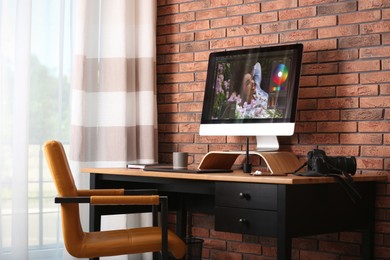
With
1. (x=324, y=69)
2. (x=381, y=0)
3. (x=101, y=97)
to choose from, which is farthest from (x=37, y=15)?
(x=381, y=0)

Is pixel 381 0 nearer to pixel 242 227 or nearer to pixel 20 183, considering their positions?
pixel 242 227

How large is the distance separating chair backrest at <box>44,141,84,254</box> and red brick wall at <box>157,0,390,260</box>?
111 cm

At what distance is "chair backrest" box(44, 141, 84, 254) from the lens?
9.17ft

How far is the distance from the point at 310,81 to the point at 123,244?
121cm

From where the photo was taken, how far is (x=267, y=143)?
10.9ft

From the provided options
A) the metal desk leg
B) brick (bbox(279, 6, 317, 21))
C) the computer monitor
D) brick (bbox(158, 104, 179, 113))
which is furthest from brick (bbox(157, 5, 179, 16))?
the metal desk leg

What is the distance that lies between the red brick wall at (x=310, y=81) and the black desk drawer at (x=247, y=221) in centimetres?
69

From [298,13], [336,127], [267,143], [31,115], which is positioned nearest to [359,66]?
[336,127]

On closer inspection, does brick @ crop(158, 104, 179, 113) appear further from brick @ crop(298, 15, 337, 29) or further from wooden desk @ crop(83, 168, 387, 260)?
brick @ crop(298, 15, 337, 29)

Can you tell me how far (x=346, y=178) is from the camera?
2.83 meters

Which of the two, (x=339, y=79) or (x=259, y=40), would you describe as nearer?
(x=339, y=79)

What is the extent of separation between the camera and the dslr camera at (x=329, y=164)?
2.81 m

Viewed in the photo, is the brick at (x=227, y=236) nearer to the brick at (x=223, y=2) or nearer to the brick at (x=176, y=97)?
the brick at (x=176, y=97)

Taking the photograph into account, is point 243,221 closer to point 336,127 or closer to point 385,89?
point 336,127
